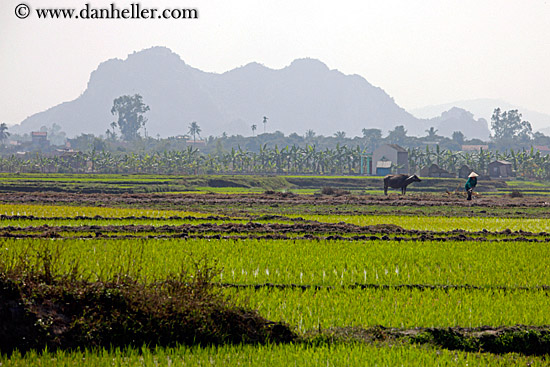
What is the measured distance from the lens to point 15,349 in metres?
7.16

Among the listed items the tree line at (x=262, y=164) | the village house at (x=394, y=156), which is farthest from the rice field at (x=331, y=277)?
the village house at (x=394, y=156)

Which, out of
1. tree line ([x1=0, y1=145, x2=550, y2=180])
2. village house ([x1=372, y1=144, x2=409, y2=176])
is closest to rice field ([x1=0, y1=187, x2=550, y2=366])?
tree line ([x1=0, y1=145, x2=550, y2=180])

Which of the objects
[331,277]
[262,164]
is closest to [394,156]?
[262,164]

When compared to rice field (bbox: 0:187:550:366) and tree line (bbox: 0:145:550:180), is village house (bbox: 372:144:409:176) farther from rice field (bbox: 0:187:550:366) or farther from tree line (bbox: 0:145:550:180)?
rice field (bbox: 0:187:550:366)

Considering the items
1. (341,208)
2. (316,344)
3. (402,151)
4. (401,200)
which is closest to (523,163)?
(402,151)

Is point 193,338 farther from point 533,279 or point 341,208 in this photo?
point 341,208

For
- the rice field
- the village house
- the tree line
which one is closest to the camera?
the rice field

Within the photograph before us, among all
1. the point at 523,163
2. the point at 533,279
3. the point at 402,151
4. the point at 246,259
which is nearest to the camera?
the point at 533,279

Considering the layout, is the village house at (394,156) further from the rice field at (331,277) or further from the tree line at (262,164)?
the rice field at (331,277)

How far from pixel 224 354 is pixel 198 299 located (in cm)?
95

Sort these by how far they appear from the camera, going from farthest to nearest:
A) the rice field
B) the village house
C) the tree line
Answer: the village house, the tree line, the rice field

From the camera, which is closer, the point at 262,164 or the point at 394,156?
the point at 262,164

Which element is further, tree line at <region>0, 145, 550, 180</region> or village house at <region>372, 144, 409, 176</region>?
village house at <region>372, 144, 409, 176</region>

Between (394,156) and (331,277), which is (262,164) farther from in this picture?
(331,277)
